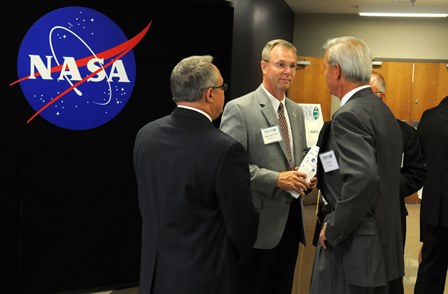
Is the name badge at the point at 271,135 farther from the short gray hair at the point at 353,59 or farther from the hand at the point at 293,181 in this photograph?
the short gray hair at the point at 353,59

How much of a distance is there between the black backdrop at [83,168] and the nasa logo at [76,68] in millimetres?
52

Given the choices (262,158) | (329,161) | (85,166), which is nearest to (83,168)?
(85,166)

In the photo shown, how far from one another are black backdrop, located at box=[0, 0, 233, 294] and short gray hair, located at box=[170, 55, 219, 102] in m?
1.91

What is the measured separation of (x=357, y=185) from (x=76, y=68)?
8.09 ft

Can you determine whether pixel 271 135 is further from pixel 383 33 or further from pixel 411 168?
pixel 383 33

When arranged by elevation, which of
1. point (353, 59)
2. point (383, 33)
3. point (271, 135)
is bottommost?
point (271, 135)

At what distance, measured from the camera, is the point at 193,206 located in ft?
6.37

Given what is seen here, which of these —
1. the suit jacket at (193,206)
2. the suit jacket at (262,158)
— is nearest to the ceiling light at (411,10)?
the suit jacket at (262,158)

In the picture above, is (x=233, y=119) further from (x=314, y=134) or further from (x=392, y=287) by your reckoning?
(x=314, y=134)

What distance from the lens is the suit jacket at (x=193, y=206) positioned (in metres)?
1.92

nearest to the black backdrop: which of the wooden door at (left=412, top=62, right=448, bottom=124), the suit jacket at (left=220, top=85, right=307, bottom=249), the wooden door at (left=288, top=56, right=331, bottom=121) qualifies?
the suit jacket at (left=220, top=85, right=307, bottom=249)

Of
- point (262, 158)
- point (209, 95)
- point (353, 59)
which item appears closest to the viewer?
point (209, 95)

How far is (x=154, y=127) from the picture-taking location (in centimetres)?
209

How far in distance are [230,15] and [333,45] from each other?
8.65ft
